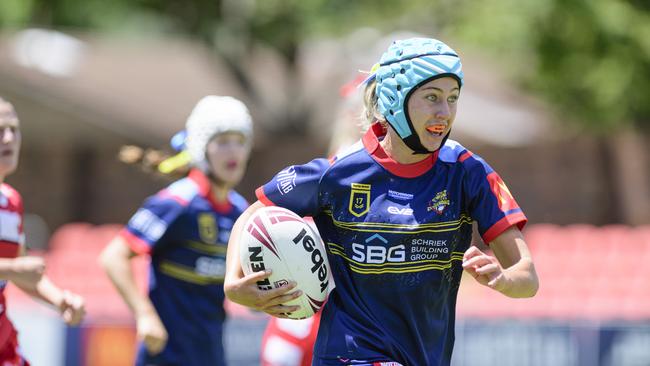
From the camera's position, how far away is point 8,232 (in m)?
5.52

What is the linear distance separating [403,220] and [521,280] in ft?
1.57

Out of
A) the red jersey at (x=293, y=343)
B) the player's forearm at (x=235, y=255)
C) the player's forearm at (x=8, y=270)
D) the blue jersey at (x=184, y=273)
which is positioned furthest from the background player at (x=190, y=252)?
the player's forearm at (x=235, y=255)

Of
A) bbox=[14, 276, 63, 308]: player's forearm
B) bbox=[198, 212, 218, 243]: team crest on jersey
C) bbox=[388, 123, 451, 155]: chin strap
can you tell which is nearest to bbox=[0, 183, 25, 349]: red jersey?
bbox=[14, 276, 63, 308]: player's forearm

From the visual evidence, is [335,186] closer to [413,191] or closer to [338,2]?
[413,191]

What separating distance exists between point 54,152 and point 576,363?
9964 mm

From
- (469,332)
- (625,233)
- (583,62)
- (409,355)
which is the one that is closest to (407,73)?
(409,355)

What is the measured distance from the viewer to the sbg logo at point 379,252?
450cm

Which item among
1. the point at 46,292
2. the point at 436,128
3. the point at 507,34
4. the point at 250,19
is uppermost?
the point at 250,19

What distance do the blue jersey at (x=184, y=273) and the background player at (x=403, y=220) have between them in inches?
73.2

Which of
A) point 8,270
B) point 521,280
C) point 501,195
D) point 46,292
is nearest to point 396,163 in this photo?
point 501,195

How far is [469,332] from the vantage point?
1003cm

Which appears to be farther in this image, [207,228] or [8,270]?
[207,228]

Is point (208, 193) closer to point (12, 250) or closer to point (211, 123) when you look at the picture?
point (211, 123)

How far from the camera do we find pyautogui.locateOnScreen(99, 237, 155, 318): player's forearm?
6.20 metres
